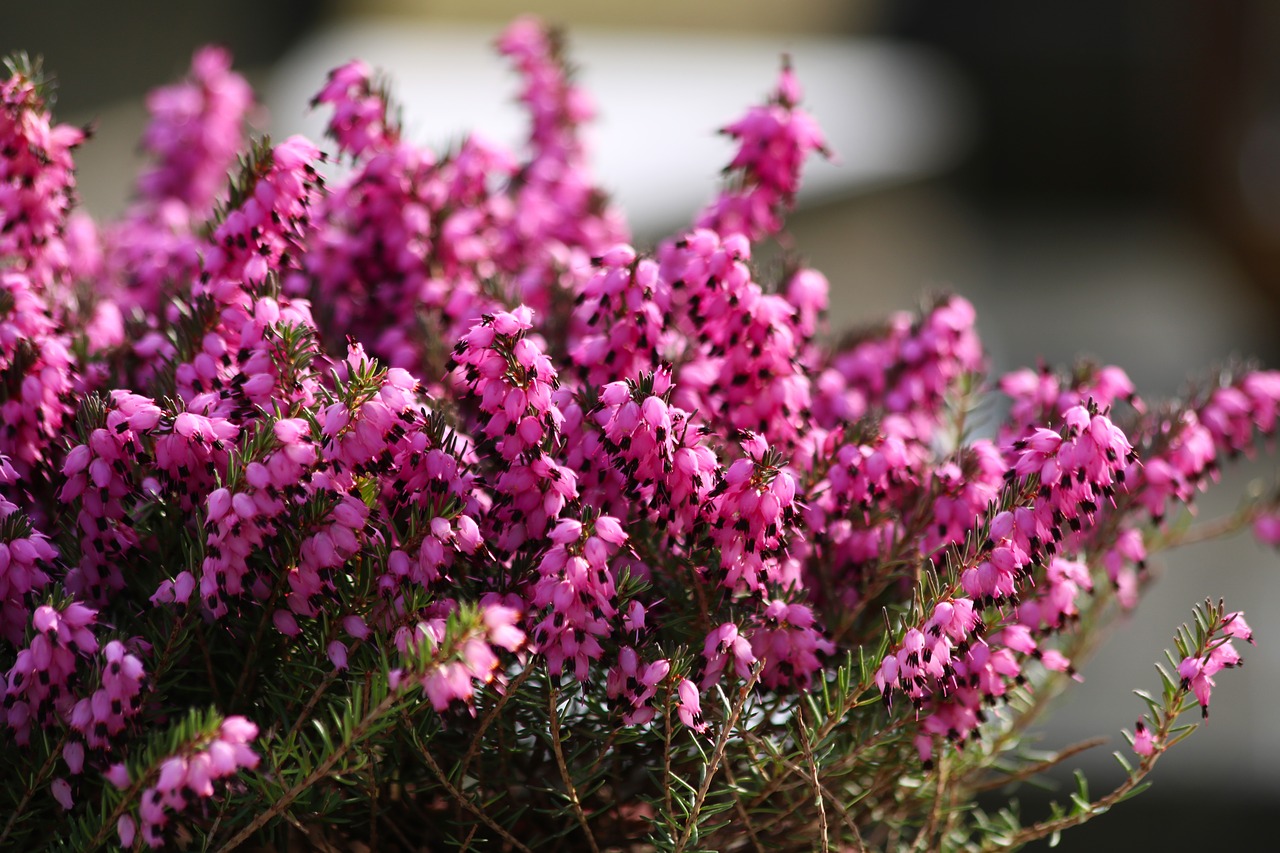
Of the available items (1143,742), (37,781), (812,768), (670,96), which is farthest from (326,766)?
(670,96)

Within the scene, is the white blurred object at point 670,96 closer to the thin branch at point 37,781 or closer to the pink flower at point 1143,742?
the pink flower at point 1143,742

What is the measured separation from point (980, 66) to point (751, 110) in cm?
1050

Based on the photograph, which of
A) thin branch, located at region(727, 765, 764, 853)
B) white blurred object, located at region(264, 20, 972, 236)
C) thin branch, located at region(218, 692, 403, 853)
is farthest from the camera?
white blurred object, located at region(264, 20, 972, 236)

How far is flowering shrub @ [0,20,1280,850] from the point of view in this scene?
3.33 ft

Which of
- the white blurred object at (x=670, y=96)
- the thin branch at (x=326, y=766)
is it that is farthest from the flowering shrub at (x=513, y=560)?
the white blurred object at (x=670, y=96)

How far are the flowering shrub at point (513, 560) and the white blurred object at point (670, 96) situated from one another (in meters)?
4.01

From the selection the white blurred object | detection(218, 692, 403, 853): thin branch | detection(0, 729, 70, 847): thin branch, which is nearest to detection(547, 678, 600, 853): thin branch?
detection(218, 692, 403, 853): thin branch

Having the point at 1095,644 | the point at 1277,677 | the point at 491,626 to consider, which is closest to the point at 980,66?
the point at 1277,677

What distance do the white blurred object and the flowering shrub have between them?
4.01 meters

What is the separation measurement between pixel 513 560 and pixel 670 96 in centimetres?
728

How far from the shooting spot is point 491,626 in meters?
0.90

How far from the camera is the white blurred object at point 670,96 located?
629 cm

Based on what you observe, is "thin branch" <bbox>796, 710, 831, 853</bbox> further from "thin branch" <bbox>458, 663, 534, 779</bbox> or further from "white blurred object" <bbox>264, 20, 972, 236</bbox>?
"white blurred object" <bbox>264, 20, 972, 236</bbox>

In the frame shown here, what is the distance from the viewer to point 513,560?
112 centimetres
